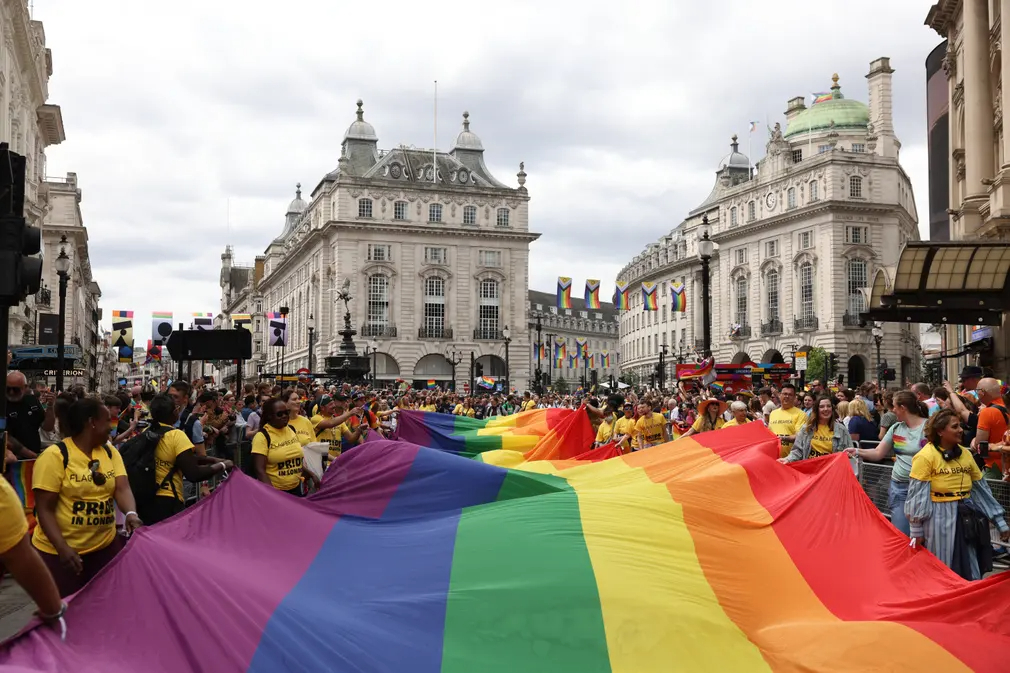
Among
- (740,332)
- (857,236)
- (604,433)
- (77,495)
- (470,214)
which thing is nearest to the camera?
(77,495)

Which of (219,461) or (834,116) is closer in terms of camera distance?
(219,461)

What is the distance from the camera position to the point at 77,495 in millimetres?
6492

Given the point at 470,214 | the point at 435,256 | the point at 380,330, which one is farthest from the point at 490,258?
the point at 380,330

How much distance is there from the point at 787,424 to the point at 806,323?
67387mm

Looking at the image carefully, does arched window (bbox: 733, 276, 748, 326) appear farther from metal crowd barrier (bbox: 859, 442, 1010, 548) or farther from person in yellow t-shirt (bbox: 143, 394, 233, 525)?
person in yellow t-shirt (bbox: 143, 394, 233, 525)

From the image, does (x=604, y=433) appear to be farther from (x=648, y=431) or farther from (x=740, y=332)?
(x=740, y=332)

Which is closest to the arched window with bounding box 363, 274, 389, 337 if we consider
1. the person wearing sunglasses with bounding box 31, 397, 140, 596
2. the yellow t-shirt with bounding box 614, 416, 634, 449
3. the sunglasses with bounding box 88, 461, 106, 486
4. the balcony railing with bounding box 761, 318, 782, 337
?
the balcony railing with bounding box 761, 318, 782, 337

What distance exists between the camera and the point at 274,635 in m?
5.03

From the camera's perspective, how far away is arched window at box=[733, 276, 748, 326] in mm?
85812

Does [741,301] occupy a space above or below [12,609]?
above

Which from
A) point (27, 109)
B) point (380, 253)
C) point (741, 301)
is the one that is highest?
point (27, 109)

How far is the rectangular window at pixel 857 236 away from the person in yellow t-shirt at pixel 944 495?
70.6 meters

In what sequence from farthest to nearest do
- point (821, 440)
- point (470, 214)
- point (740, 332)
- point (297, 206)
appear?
1. point (297, 206)
2. point (470, 214)
3. point (740, 332)
4. point (821, 440)

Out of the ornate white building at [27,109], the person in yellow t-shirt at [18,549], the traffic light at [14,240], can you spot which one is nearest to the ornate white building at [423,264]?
the ornate white building at [27,109]
